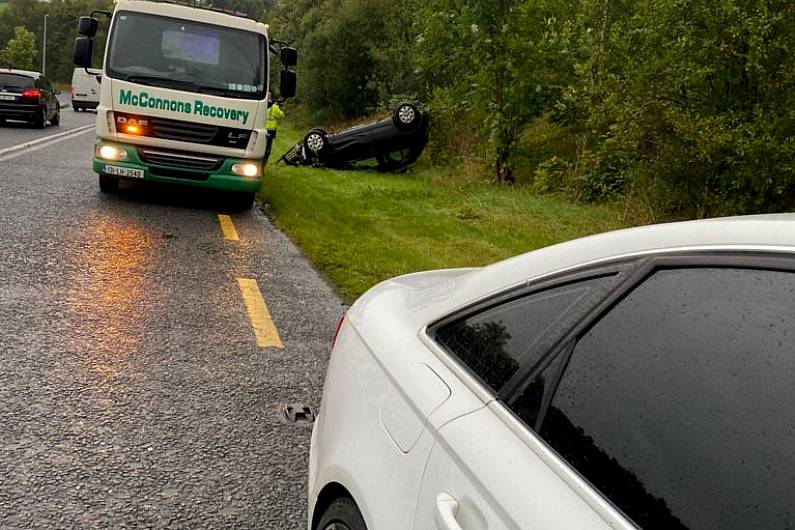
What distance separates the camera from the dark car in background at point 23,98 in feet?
80.5

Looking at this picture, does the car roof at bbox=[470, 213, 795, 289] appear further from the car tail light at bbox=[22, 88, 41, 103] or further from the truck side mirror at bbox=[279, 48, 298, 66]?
the car tail light at bbox=[22, 88, 41, 103]

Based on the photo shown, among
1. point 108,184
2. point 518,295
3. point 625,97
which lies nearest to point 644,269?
point 518,295

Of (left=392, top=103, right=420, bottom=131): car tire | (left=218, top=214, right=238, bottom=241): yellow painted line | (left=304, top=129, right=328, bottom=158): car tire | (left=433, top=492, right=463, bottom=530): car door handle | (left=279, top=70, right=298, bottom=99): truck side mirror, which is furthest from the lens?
(left=392, top=103, right=420, bottom=131): car tire

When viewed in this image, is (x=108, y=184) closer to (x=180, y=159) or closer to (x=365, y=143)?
(x=180, y=159)

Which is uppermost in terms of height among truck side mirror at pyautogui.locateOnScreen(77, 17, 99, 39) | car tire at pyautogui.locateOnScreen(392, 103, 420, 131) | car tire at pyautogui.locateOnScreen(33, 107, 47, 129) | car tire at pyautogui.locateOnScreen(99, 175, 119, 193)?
truck side mirror at pyautogui.locateOnScreen(77, 17, 99, 39)

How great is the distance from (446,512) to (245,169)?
9.28 metres

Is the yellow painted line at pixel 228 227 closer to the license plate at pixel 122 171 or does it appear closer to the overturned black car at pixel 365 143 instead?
the license plate at pixel 122 171

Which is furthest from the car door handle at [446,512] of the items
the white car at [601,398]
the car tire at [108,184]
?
the car tire at [108,184]

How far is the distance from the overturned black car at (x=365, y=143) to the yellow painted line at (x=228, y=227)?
8.10m

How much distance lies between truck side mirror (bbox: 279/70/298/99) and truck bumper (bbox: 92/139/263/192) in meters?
1.47

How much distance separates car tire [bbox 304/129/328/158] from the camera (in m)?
18.4

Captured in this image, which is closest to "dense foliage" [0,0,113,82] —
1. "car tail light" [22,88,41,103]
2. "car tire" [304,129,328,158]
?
"car tail light" [22,88,41,103]

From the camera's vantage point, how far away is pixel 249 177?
10.4 metres

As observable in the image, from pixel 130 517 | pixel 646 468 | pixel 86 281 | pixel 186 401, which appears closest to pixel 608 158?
pixel 86 281
